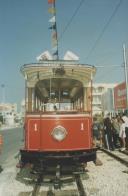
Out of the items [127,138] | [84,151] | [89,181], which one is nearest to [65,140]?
[84,151]

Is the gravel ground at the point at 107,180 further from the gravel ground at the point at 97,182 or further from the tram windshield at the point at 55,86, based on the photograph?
the tram windshield at the point at 55,86

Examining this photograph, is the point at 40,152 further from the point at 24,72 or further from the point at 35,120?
the point at 24,72

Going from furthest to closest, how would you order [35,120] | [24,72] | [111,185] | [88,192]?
1. [24,72]
2. [35,120]
3. [111,185]
4. [88,192]

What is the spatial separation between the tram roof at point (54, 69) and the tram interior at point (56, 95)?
0.16 m

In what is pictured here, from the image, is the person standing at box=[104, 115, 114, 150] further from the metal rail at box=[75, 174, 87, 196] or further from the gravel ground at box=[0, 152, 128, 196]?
the metal rail at box=[75, 174, 87, 196]

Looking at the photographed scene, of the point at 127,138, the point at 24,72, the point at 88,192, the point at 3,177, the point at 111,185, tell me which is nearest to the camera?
the point at 88,192

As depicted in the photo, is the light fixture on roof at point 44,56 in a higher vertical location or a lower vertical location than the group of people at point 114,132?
higher

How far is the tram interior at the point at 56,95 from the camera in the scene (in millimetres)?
10555

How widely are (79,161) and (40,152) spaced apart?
1.04 m

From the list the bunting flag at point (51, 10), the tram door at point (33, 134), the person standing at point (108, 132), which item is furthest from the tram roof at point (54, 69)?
the bunting flag at point (51, 10)

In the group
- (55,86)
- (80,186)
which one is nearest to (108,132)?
(55,86)

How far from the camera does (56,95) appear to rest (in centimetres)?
1108

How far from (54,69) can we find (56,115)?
1367 mm

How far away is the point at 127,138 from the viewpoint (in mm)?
16406
